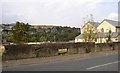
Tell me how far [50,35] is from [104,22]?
94.0 ft

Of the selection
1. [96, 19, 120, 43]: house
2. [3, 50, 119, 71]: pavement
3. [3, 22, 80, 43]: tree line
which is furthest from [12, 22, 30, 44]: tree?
[3, 50, 119, 71]: pavement

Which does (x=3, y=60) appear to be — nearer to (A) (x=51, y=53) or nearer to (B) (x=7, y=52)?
(B) (x=7, y=52)

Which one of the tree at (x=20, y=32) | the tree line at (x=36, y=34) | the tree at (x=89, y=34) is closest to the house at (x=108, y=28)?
the tree line at (x=36, y=34)

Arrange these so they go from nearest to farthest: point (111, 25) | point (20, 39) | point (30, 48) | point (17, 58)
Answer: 1. point (17, 58)
2. point (30, 48)
3. point (20, 39)
4. point (111, 25)

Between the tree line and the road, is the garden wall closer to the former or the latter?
the road

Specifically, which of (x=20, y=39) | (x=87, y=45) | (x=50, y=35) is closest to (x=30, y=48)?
(x=87, y=45)

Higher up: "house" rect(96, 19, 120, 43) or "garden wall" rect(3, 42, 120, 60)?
"house" rect(96, 19, 120, 43)

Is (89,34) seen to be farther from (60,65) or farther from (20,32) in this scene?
(60,65)

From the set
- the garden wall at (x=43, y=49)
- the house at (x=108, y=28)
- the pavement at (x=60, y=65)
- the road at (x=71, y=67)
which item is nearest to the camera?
the road at (x=71, y=67)

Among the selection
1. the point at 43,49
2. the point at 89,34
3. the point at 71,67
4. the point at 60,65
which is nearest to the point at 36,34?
the point at 89,34

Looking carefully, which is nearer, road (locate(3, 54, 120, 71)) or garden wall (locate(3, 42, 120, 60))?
road (locate(3, 54, 120, 71))

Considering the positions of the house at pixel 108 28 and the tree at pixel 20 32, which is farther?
the house at pixel 108 28

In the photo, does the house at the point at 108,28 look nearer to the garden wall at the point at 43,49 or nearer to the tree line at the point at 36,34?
the tree line at the point at 36,34

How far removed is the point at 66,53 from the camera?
2972 cm
